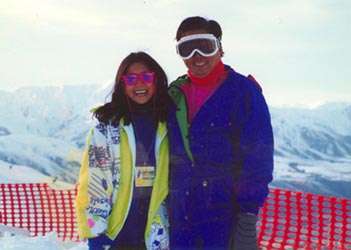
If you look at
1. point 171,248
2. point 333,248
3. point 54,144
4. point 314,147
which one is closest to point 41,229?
point 333,248

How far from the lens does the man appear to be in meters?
3.06

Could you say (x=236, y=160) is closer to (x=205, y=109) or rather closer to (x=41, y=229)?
(x=205, y=109)

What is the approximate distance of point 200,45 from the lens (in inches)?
126

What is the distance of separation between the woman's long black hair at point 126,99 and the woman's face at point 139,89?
0.11 feet

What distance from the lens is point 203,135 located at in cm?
312

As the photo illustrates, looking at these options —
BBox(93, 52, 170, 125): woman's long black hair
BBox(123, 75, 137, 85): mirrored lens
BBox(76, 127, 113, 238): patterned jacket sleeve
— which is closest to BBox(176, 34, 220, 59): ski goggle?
BBox(93, 52, 170, 125): woman's long black hair

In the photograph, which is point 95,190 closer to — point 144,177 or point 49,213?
point 144,177

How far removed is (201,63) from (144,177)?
31.5 inches

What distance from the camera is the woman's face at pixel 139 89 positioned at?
3.22m

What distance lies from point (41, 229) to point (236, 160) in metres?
4.90

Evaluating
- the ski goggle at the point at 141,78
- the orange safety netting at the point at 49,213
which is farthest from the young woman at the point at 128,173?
the orange safety netting at the point at 49,213

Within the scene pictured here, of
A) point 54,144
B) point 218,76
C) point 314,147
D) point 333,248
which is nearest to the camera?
point 218,76

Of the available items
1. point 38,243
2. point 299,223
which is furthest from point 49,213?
point 299,223

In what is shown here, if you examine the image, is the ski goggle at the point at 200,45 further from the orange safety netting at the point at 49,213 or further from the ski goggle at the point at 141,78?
the orange safety netting at the point at 49,213
